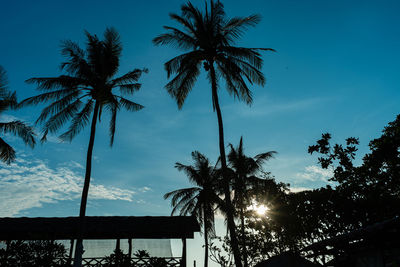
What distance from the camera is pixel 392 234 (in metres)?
7.32

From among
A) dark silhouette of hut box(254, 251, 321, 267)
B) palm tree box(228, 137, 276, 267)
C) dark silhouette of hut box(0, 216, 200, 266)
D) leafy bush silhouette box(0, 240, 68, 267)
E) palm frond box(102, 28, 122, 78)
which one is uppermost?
palm frond box(102, 28, 122, 78)

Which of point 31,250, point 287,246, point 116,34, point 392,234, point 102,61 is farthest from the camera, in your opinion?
point 287,246

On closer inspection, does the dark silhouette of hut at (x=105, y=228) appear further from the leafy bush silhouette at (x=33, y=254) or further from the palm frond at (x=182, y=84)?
the palm frond at (x=182, y=84)

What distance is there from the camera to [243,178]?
23.2 m

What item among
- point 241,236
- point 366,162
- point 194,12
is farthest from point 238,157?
point 194,12

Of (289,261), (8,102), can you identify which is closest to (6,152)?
(8,102)

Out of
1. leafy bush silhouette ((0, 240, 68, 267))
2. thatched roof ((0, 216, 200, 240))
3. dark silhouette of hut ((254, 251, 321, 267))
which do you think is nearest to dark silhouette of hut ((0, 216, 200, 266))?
thatched roof ((0, 216, 200, 240))

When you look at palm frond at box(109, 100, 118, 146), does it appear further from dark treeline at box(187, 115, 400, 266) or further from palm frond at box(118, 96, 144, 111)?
dark treeline at box(187, 115, 400, 266)

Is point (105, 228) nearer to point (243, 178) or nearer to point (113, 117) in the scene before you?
point (113, 117)

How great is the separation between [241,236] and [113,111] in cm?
1397

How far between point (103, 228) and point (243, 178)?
1263cm

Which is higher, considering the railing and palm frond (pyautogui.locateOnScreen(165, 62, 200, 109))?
palm frond (pyautogui.locateOnScreen(165, 62, 200, 109))

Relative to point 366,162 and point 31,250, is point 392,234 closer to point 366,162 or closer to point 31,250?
point 366,162

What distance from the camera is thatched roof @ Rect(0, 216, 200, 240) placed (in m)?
14.0
